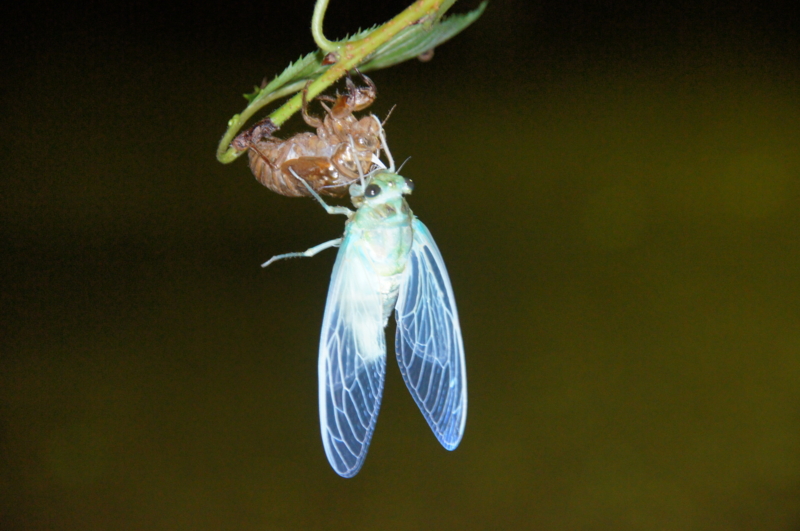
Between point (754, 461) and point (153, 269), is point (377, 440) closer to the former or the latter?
point (153, 269)

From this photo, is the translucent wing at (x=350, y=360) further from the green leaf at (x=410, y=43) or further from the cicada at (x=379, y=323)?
the green leaf at (x=410, y=43)

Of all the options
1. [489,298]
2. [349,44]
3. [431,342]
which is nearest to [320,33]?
[349,44]

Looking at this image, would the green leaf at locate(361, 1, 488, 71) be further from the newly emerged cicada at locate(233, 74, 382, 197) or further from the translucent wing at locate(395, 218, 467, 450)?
the translucent wing at locate(395, 218, 467, 450)

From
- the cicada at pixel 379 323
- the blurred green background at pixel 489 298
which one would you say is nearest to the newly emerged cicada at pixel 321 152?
the cicada at pixel 379 323

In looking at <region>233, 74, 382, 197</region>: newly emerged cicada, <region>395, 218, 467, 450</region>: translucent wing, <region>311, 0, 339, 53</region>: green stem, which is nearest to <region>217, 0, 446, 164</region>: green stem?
<region>311, 0, 339, 53</region>: green stem

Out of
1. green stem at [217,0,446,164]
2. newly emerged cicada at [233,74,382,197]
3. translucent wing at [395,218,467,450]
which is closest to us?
green stem at [217,0,446,164]

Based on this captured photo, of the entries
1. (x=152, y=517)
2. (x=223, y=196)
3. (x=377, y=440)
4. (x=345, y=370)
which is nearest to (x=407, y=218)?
(x=345, y=370)

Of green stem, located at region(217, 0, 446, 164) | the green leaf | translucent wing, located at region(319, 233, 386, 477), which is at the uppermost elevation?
the green leaf
